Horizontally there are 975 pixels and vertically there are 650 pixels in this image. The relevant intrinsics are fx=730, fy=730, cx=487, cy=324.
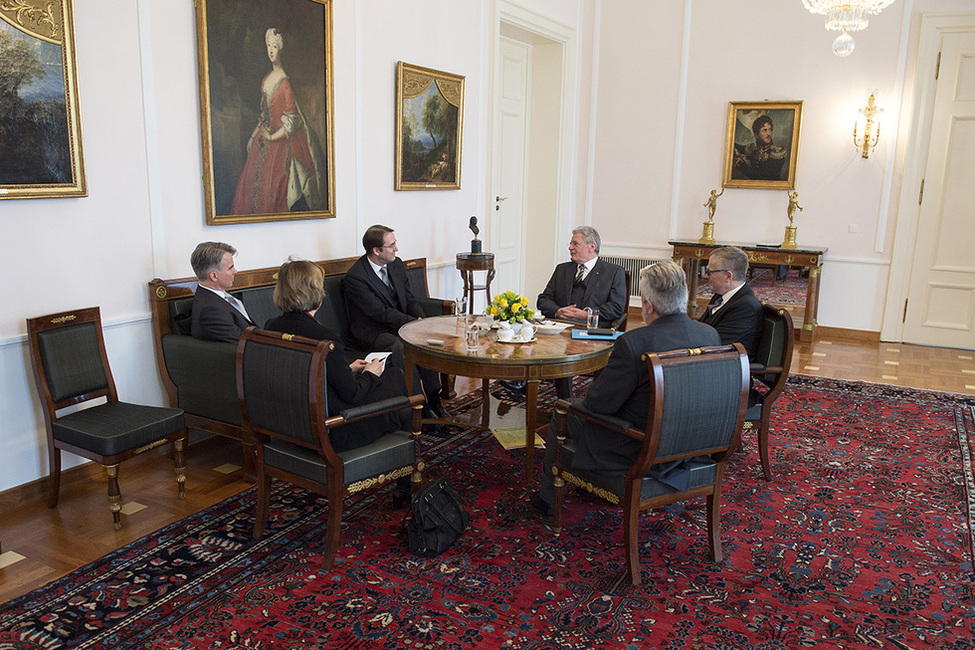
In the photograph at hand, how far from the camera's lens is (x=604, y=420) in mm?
3256

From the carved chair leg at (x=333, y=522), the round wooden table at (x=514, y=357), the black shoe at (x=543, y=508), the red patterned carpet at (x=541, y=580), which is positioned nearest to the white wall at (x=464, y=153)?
the red patterned carpet at (x=541, y=580)

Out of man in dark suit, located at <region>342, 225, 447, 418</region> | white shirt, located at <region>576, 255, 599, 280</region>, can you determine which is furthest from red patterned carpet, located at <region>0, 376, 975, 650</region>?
white shirt, located at <region>576, 255, 599, 280</region>

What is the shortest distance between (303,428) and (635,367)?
1460 mm

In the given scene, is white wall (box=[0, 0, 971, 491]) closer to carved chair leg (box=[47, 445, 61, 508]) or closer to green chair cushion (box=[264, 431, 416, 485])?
carved chair leg (box=[47, 445, 61, 508])

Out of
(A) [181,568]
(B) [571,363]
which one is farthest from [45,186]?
(B) [571,363]

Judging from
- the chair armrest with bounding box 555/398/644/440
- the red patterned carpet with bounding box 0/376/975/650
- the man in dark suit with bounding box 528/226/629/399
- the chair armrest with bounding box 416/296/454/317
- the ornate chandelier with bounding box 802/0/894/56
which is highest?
A: the ornate chandelier with bounding box 802/0/894/56

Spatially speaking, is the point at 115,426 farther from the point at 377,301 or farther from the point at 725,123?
the point at 725,123

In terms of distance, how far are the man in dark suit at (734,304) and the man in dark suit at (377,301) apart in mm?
2020

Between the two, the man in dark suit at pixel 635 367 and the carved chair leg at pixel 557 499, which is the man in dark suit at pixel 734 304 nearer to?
the man in dark suit at pixel 635 367

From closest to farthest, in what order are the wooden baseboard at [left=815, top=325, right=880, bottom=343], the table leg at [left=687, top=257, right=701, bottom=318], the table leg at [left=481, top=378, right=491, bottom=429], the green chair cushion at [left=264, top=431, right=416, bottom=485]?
1. the green chair cushion at [left=264, top=431, right=416, bottom=485]
2. the table leg at [left=481, top=378, right=491, bottom=429]
3. the wooden baseboard at [left=815, top=325, right=880, bottom=343]
4. the table leg at [left=687, top=257, right=701, bottom=318]

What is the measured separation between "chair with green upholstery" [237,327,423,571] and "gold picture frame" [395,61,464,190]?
→ 11.3ft

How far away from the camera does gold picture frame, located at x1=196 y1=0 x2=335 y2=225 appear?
4625 millimetres

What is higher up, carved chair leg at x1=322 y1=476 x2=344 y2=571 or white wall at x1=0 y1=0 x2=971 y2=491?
white wall at x1=0 y1=0 x2=971 y2=491

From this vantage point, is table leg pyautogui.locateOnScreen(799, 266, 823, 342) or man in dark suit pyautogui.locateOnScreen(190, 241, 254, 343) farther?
table leg pyautogui.locateOnScreen(799, 266, 823, 342)
